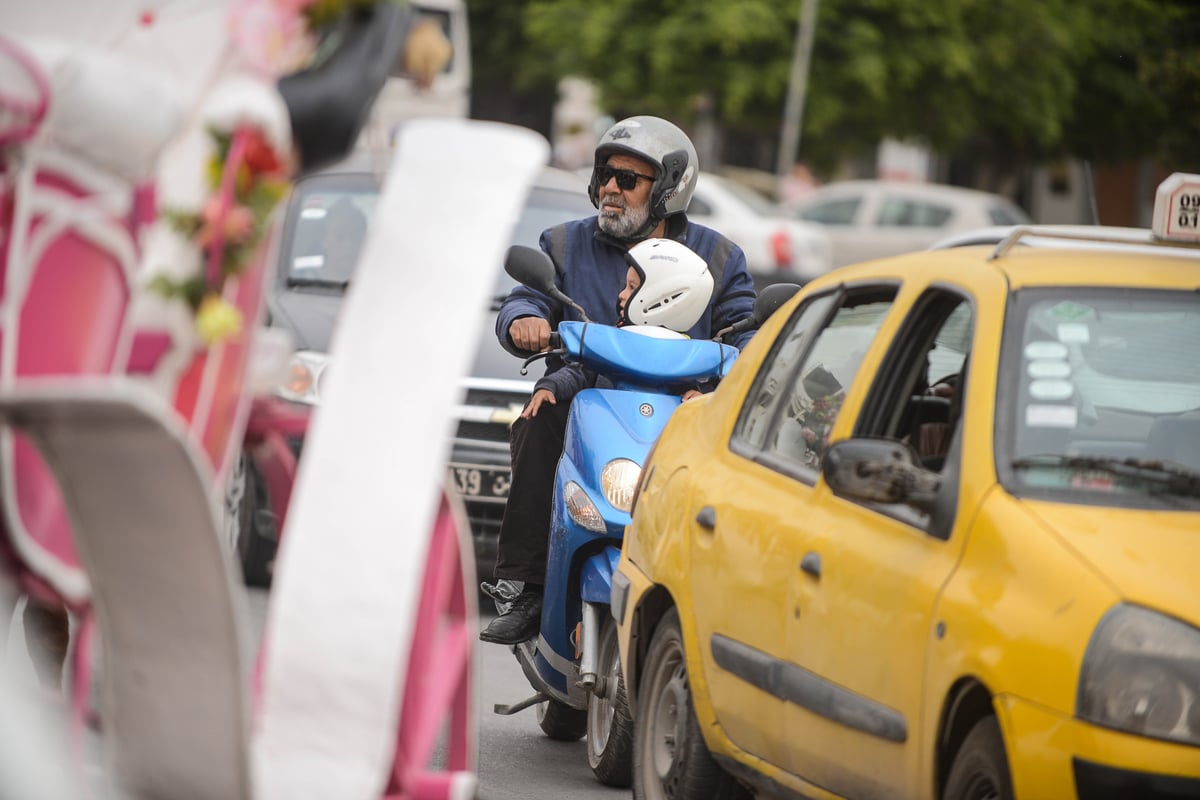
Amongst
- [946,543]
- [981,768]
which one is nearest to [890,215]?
[946,543]

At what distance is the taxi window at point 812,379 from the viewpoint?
570 cm

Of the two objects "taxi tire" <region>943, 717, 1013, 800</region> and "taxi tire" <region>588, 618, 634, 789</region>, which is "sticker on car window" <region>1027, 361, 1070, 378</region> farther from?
"taxi tire" <region>588, 618, 634, 789</region>

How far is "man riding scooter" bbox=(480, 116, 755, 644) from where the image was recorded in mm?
7527

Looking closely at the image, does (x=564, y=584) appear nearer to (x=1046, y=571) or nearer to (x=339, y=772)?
(x=1046, y=571)

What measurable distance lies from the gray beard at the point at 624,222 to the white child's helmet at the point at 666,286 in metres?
0.39

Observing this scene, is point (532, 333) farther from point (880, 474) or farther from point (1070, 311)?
point (880, 474)

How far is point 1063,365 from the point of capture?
509 cm

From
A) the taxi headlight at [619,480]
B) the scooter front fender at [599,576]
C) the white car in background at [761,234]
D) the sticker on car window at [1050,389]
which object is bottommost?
the scooter front fender at [599,576]

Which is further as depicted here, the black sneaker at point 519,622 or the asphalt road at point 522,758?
the black sneaker at point 519,622

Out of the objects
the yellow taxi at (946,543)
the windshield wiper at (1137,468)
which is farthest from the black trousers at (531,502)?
the windshield wiper at (1137,468)

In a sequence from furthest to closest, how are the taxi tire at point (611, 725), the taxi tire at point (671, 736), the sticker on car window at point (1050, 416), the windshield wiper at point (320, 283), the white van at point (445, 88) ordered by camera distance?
1. the white van at point (445, 88)
2. the windshield wiper at point (320, 283)
3. the taxi tire at point (611, 725)
4. the taxi tire at point (671, 736)
5. the sticker on car window at point (1050, 416)

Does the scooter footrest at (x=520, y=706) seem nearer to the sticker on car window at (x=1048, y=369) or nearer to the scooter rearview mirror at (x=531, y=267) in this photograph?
the scooter rearview mirror at (x=531, y=267)

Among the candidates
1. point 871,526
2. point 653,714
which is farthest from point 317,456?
point 653,714

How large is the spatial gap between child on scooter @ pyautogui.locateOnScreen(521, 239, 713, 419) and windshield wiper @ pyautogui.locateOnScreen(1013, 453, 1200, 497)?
2515mm
